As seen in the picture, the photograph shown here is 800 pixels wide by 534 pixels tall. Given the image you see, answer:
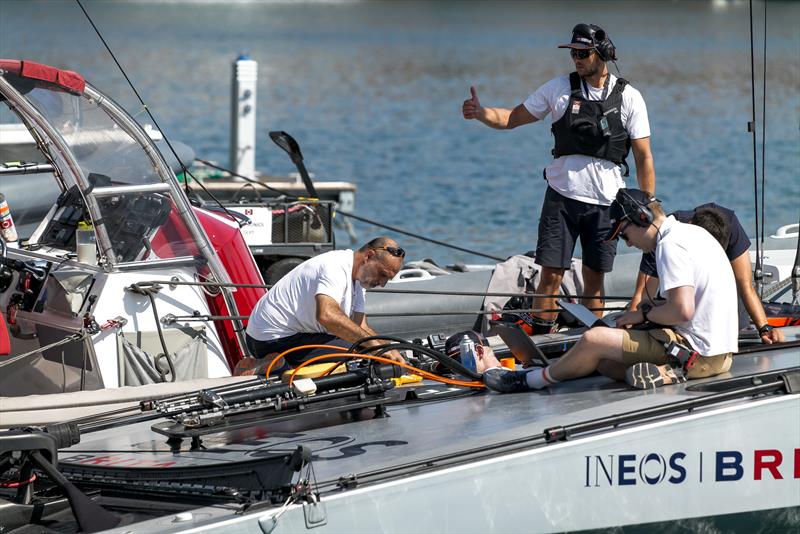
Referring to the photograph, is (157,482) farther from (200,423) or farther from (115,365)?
(115,365)

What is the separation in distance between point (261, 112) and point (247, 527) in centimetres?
2432

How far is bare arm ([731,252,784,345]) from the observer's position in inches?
250

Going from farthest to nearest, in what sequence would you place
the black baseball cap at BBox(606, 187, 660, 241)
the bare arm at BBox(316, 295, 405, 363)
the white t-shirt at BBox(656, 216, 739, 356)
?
the bare arm at BBox(316, 295, 405, 363) < the black baseball cap at BBox(606, 187, 660, 241) < the white t-shirt at BBox(656, 216, 739, 356)

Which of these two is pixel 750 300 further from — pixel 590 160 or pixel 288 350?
pixel 288 350

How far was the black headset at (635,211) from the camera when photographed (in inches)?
221

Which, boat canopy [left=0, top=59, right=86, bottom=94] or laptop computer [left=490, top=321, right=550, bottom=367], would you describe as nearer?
laptop computer [left=490, top=321, right=550, bottom=367]

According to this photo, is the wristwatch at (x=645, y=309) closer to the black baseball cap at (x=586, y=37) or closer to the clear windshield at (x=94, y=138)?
the black baseball cap at (x=586, y=37)

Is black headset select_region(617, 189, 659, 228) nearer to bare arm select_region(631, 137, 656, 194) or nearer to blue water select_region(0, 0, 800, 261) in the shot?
bare arm select_region(631, 137, 656, 194)

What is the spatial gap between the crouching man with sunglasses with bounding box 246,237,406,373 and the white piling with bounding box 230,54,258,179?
9002mm

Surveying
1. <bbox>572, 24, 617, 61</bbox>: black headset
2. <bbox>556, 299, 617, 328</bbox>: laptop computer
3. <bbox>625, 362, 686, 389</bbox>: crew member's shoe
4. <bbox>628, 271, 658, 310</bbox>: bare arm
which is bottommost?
<bbox>625, 362, 686, 389</bbox>: crew member's shoe

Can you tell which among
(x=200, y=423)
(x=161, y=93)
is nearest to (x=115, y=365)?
(x=200, y=423)

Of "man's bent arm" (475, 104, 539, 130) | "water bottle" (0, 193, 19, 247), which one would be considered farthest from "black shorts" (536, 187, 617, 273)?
"water bottle" (0, 193, 19, 247)

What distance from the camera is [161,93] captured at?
102ft

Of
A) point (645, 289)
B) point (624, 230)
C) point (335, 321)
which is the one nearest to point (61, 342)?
point (335, 321)
